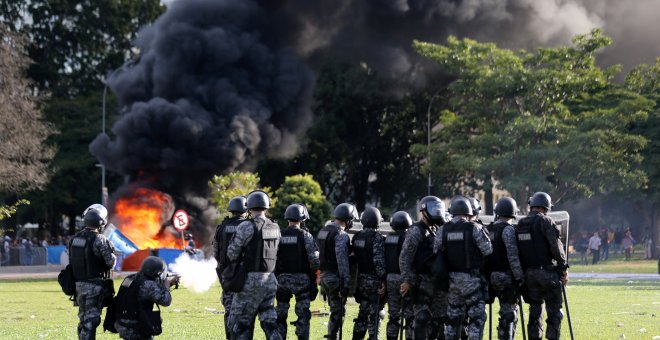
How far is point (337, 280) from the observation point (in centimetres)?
1542

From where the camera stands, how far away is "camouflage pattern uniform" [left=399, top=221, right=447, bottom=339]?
13.3m

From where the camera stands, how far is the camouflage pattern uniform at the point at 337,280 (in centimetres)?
1486

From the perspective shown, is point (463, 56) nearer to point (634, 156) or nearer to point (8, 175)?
point (634, 156)

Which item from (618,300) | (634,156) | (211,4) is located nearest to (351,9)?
(211,4)

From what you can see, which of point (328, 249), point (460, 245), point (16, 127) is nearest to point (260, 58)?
point (16, 127)

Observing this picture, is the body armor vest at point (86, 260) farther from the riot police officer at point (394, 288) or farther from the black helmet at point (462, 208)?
the black helmet at point (462, 208)

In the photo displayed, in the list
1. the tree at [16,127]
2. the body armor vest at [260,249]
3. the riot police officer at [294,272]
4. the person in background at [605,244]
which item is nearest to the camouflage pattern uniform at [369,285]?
the riot police officer at [294,272]

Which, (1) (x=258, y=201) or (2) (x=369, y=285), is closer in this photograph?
(1) (x=258, y=201)

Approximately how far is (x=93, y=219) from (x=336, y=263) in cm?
348

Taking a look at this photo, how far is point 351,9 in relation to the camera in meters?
54.4

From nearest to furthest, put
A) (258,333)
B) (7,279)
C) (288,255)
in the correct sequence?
1. (288,255)
2. (258,333)
3. (7,279)

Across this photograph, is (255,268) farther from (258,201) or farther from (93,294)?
(93,294)

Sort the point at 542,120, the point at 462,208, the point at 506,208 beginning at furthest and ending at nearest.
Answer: the point at 542,120, the point at 506,208, the point at 462,208

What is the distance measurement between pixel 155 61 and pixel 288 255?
1360 inches
